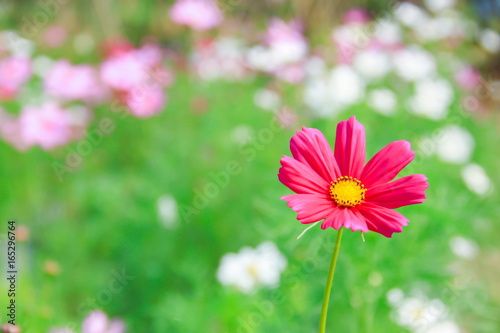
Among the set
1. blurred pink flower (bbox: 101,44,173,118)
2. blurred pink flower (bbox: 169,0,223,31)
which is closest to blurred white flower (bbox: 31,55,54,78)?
blurred pink flower (bbox: 101,44,173,118)

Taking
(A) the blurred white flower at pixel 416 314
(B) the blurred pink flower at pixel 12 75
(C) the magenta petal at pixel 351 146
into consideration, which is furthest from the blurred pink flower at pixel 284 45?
(C) the magenta petal at pixel 351 146

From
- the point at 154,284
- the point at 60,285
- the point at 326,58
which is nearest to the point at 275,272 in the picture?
the point at 154,284

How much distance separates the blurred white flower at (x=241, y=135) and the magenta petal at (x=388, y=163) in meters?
1.20

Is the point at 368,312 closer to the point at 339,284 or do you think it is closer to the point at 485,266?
the point at 339,284

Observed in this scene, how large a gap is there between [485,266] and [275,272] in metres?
1.06

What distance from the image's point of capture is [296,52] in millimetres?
1887

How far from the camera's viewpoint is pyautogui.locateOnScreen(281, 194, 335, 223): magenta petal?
0.44 metres

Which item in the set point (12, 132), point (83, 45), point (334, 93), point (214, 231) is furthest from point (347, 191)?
point (83, 45)

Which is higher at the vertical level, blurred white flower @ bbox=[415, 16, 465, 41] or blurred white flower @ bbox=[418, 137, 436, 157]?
blurred white flower @ bbox=[415, 16, 465, 41]

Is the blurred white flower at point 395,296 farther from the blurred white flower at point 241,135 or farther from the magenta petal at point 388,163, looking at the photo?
the blurred white flower at point 241,135

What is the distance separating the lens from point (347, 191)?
477mm

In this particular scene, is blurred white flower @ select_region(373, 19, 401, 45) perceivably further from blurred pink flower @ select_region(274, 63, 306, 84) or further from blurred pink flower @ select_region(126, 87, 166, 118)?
blurred pink flower @ select_region(126, 87, 166, 118)

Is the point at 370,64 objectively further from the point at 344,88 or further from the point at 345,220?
the point at 345,220

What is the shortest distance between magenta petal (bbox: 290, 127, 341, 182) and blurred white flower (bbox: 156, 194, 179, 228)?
916mm
